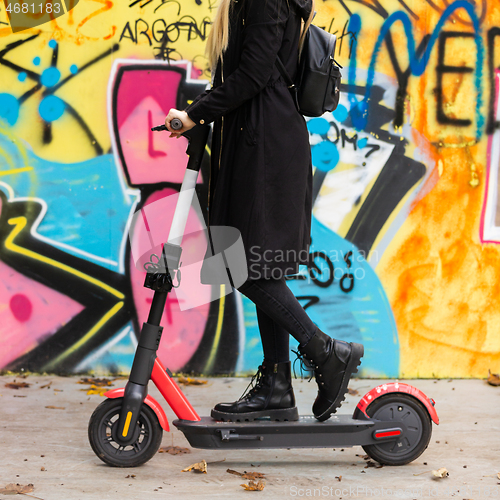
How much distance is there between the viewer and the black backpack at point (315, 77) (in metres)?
2.58

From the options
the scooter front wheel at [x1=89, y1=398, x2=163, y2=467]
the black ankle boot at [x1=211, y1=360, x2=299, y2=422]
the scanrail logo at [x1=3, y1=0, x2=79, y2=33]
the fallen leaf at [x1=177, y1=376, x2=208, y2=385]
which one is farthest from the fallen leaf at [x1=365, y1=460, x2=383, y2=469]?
the scanrail logo at [x1=3, y1=0, x2=79, y2=33]

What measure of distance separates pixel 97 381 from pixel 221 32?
244 centimetres

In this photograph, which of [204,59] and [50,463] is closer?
[50,463]

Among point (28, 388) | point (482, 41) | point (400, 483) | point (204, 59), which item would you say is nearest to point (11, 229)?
point (28, 388)

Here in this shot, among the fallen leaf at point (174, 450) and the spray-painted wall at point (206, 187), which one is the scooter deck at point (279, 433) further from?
the spray-painted wall at point (206, 187)

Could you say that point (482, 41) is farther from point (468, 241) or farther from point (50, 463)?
point (50, 463)

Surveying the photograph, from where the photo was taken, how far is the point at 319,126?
4109 millimetres

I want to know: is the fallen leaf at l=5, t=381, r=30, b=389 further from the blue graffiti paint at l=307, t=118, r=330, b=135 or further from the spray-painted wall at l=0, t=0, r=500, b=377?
the blue graffiti paint at l=307, t=118, r=330, b=135

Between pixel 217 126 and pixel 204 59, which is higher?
pixel 204 59

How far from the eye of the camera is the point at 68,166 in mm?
4082

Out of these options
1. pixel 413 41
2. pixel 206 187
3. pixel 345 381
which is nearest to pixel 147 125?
pixel 206 187

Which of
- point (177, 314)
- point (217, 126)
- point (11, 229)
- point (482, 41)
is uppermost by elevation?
point (482, 41)

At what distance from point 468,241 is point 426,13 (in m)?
1.53

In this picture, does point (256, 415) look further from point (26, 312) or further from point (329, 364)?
point (26, 312)
